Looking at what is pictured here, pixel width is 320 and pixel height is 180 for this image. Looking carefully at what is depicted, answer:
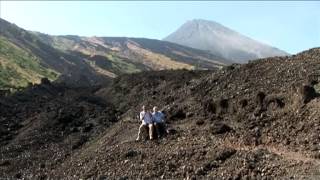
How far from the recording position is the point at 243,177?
92.5 ft

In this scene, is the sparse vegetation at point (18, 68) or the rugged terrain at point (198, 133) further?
the sparse vegetation at point (18, 68)

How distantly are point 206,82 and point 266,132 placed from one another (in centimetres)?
1589

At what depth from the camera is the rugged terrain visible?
1203 inches

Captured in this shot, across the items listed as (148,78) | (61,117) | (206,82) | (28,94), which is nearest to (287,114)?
(206,82)

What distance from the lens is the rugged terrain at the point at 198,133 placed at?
1203 inches

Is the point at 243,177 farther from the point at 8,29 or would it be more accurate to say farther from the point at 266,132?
the point at 8,29

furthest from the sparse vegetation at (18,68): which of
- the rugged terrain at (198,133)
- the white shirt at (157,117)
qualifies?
the white shirt at (157,117)

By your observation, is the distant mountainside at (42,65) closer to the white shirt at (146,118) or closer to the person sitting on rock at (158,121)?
the white shirt at (146,118)

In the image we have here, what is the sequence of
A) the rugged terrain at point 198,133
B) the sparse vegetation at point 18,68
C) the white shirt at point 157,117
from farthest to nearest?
the sparse vegetation at point 18,68, the white shirt at point 157,117, the rugged terrain at point 198,133

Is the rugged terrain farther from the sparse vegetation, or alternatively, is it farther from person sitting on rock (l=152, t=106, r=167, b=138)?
the sparse vegetation

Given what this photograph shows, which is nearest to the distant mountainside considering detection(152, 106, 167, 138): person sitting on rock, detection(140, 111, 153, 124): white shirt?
detection(140, 111, 153, 124): white shirt

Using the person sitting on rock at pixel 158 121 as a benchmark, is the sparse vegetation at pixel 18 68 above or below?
below

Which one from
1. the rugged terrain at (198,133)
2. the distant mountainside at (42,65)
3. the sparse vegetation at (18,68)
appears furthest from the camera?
the distant mountainside at (42,65)

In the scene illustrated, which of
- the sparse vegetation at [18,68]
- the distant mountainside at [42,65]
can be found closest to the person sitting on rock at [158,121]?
the distant mountainside at [42,65]
